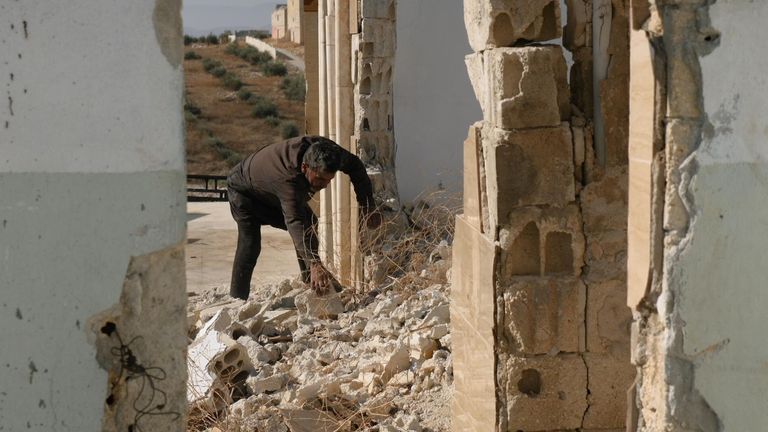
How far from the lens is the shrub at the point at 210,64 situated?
40.2 m

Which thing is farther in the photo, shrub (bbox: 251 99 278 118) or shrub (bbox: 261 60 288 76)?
shrub (bbox: 261 60 288 76)

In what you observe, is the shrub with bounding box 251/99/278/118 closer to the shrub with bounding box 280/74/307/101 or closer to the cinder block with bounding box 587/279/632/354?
→ the shrub with bounding box 280/74/307/101

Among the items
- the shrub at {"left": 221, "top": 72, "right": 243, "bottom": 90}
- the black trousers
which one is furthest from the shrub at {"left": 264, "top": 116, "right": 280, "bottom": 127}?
the black trousers

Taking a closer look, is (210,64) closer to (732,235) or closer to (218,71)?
(218,71)

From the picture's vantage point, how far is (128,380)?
9.83ft

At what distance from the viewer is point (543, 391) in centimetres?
481

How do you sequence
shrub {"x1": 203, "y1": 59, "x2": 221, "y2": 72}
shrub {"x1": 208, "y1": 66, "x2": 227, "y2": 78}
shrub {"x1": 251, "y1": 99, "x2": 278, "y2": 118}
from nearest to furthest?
shrub {"x1": 251, "y1": 99, "x2": 278, "y2": 118}, shrub {"x1": 208, "y1": 66, "x2": 227, "y2": 78}, shrub {"x1": 203, "y1": 59, "x2": 221, "y2": 72}

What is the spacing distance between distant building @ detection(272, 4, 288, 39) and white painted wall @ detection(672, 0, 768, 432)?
152ft

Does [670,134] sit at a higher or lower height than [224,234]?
higher

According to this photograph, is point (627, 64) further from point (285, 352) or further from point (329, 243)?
point (329, 243)

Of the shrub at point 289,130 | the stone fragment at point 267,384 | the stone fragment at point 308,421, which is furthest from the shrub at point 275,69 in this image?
the stone fragment at point 308,421

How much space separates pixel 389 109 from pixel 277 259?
278 centimetres

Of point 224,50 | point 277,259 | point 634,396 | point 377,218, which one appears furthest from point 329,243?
point 224,50

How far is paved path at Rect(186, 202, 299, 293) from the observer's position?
35.3ft
